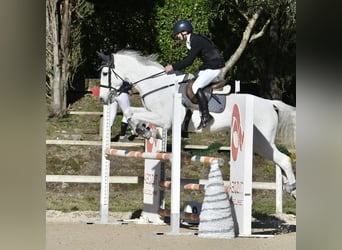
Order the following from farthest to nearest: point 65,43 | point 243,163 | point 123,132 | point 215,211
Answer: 1. point 65,43
2. point 123,132
3. point 243,163
4. point 215,211

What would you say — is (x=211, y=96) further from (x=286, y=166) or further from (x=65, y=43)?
(x=65, y=43)

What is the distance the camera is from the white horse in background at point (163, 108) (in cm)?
483

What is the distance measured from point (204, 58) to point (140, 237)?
4.43 feet

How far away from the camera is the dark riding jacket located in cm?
454

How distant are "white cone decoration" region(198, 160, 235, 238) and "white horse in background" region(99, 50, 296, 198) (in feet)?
2.93

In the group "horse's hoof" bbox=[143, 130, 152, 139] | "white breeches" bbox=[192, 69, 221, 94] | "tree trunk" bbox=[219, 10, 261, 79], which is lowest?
"horse's hoof" bbox=[143, 130, 152, 139]

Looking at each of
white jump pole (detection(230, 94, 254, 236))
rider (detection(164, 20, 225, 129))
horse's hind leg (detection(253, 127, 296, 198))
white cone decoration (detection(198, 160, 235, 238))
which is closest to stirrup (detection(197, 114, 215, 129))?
rider (detection(164, 20, 225, 129))

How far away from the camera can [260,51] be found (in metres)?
7.64

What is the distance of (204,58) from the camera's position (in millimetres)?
4824

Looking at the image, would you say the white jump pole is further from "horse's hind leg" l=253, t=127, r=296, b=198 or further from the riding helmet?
the riding helmet

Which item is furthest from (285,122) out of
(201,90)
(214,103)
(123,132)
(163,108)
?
(123,132)
